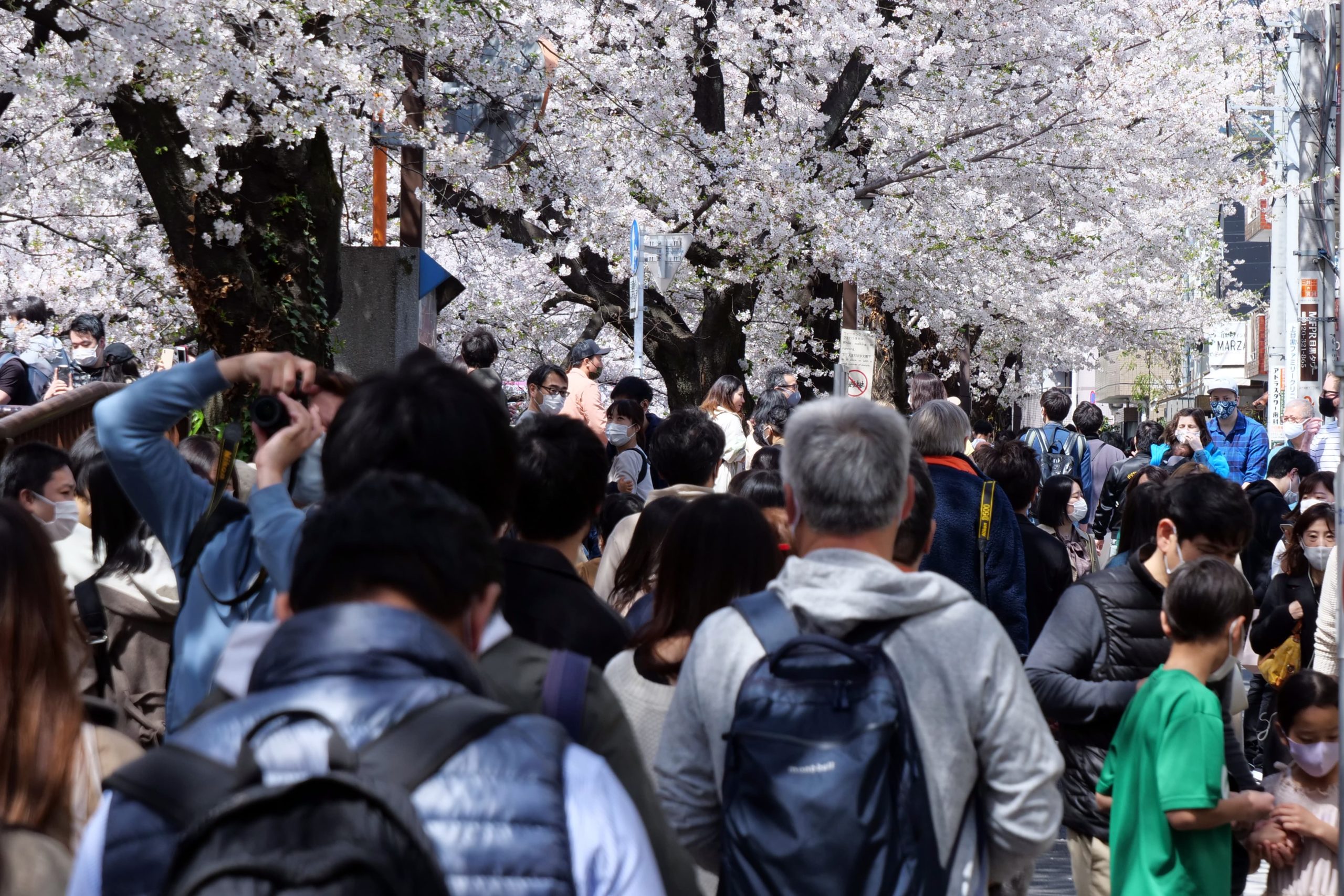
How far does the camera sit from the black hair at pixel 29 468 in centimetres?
479

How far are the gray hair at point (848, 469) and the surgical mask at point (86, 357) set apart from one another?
992 cm

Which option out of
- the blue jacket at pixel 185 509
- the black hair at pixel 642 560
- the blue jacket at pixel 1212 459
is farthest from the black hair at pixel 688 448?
the blue jacket at pixel 1212 459

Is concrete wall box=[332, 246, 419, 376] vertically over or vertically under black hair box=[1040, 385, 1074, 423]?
over

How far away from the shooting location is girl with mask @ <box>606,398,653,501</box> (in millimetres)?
8453

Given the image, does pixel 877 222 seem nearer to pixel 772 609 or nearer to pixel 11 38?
pixel 11 38

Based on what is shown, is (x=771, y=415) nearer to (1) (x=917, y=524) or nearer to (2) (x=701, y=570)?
(1) (x=917, y=524)

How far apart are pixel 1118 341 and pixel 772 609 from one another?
89.7 ft

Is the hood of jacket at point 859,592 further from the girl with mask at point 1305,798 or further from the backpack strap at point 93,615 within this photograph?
A: the backpack strap at point 93,615

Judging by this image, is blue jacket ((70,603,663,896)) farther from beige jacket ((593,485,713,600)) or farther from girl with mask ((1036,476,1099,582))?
girl with mask ((1036,476,1099,582))

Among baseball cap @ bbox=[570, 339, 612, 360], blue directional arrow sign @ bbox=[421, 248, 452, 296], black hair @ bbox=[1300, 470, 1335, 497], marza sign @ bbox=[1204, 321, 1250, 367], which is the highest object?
blue directional arrow sign @ bbox=[421, 248, 452, 296]

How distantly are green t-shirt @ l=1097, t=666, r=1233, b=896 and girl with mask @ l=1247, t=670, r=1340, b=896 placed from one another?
0.38m

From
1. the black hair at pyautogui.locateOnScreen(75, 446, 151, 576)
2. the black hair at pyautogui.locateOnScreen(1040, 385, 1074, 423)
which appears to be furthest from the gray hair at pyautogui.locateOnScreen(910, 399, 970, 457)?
the black hair at pyautogui.locateOnScreen(1040, 385, 1074, 423)

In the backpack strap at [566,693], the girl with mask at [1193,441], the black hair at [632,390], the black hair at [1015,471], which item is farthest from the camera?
the girl with mask at [1193,441]

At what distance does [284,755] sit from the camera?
1584 mm
